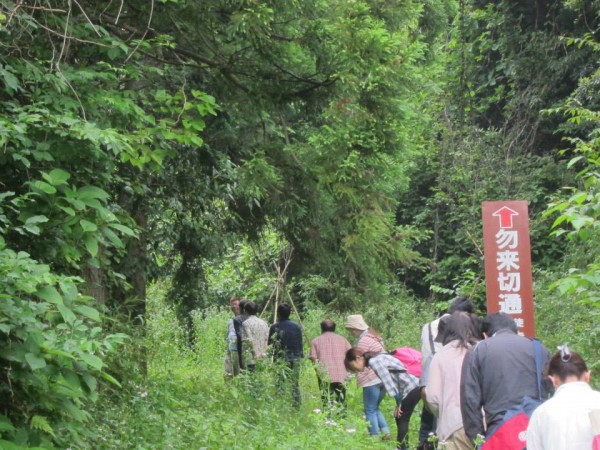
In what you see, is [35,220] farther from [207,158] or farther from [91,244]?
[207,158]

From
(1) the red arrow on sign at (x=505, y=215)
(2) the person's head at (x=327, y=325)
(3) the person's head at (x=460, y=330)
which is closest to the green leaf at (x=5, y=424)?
(3) the person's head at (x=460, y=330)

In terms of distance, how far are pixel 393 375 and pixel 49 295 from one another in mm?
5485

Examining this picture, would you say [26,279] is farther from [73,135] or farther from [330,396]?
[330,396]

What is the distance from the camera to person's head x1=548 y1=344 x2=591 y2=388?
410 centimetres

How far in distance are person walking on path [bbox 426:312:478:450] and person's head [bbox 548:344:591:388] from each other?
92.7 inches

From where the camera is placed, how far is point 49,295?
4406mm

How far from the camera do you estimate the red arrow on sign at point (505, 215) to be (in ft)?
30.6

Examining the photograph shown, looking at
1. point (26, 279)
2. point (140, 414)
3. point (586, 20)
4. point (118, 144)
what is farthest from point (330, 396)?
point (586, 20)

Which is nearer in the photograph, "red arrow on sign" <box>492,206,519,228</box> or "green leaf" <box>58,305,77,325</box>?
"green leaf" <box>58,305,77,325</box>

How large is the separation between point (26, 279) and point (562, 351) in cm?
286

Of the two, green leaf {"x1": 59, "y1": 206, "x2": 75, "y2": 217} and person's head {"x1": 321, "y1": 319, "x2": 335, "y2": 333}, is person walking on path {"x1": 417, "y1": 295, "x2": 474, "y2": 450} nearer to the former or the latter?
person's head {"x1": 321, "y1": 319, "x2": 335, "y2": 333}

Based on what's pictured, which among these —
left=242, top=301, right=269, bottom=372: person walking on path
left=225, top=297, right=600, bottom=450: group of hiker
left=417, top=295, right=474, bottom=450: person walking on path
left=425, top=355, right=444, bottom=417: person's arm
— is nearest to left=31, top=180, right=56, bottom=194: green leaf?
left=225, top=297, right=600, bottom=450: group of hiker

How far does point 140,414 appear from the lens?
727 cm

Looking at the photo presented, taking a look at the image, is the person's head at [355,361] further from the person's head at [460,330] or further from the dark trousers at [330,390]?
the person's head at [460,330]
